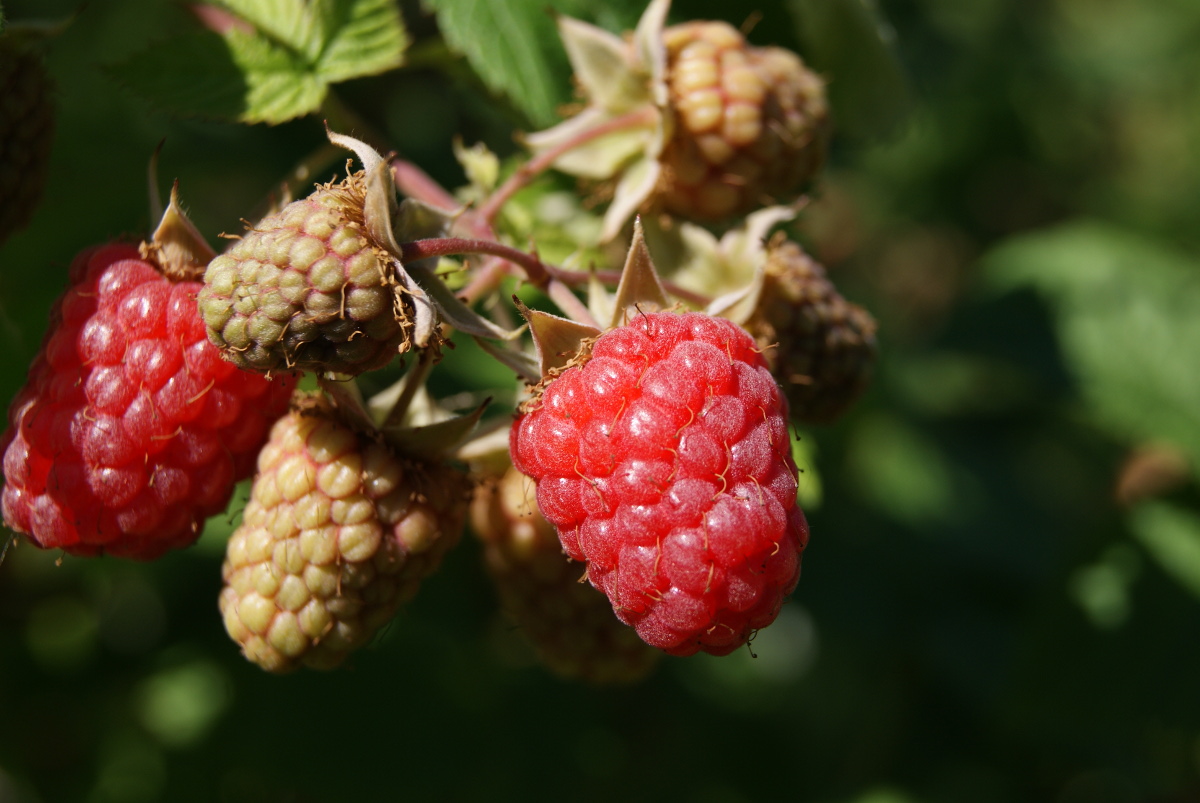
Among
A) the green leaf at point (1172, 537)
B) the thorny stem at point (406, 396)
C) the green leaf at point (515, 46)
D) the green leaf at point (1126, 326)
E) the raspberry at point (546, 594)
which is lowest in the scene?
the green leaf at point (1172, 537)

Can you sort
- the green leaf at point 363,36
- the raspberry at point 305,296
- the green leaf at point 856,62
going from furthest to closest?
the green leaf at point 856,62
the green leaf at point 363,36
the raspberry at point 305,296

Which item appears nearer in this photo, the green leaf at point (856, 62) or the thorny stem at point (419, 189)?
the thorny stem at point (419, 189)

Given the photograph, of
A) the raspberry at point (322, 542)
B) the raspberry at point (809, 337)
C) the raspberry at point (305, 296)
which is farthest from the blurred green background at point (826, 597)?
the raspberry at point (305, 296)

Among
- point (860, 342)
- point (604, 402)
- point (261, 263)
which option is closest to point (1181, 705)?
point (860, 342)

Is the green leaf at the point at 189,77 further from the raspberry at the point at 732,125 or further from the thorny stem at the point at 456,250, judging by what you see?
the raspberry at the point at 732,125

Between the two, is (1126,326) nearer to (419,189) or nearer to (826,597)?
(826,597)

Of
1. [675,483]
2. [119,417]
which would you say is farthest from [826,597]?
[119,417]

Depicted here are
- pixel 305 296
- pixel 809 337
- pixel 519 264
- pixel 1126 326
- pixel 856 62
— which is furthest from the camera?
pixel 1126 326
